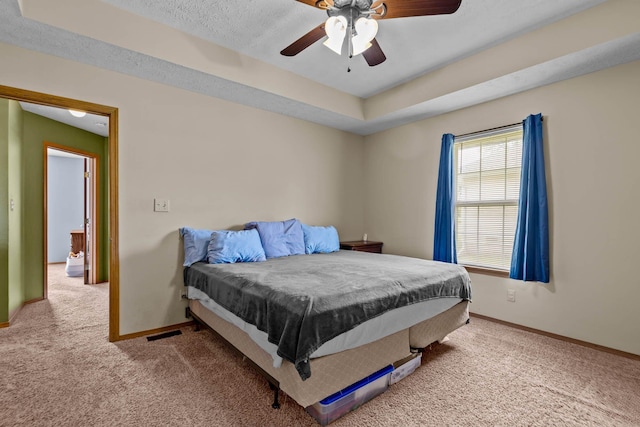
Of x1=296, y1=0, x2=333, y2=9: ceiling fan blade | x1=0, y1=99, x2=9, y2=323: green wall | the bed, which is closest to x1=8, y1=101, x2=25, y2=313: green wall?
x1=0, y1=99, x2=9, y2=323: green wall

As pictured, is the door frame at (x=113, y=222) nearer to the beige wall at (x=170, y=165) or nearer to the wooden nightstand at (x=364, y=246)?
the beige wall at (x=170, y=165)

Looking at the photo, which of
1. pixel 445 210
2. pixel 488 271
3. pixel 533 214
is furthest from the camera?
pixel 445 210

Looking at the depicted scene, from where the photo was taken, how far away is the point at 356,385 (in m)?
1.76

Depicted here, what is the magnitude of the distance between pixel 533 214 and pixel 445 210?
88 cm

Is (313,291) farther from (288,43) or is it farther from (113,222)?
(288,43)

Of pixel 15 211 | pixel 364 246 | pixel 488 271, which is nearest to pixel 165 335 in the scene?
pixel 15 211

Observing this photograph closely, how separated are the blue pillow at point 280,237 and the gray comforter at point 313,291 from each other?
0.85ft

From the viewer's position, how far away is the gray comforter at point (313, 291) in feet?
5.07

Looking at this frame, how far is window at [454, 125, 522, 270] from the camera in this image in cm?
317

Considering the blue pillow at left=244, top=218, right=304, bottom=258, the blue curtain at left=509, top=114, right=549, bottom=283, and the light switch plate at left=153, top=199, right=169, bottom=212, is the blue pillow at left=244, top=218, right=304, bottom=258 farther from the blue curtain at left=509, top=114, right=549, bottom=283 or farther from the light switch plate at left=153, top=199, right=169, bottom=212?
the blue curtain at left=509, top=114, right=549, bottom=283

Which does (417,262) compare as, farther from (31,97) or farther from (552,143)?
(31,97)

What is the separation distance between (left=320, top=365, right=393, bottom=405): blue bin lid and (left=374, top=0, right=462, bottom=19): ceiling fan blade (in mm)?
2216

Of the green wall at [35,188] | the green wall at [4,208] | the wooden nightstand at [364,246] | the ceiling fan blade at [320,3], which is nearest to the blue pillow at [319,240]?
the wooden nightstand at [364,246]

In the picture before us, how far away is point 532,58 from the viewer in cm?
252
